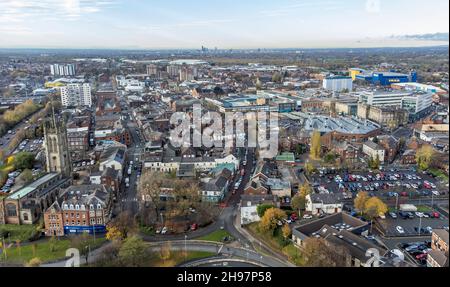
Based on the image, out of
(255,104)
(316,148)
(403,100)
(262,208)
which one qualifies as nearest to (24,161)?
(262,208)

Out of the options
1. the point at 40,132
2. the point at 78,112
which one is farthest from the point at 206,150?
the point at 78,112

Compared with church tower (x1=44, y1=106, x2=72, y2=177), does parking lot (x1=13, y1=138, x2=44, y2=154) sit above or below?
below

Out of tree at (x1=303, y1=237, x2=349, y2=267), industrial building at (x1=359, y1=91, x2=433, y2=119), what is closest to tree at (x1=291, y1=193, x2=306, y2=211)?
tree at (x1=303, y1=237, x2=349, y2=267)

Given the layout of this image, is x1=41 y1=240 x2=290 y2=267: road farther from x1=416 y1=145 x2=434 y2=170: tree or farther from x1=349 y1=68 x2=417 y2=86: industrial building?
x1=349 y1=68 x2=417 y2=86: industrial building

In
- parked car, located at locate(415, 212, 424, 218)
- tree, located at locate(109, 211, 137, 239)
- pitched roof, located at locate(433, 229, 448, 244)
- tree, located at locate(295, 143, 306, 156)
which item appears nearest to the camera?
pitched roof, located at locate(433, 229, 448, 244)

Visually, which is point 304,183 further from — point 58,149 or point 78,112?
point 78,112

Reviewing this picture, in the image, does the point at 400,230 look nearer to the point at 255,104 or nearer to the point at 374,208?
the point at 374,208

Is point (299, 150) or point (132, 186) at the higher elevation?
point (299, 150)

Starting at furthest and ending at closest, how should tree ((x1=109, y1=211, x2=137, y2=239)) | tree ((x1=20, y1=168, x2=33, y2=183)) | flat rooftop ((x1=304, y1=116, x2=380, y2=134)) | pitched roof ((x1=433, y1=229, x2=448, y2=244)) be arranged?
flat rooftop ((x1=304, y1=116, x2=380, y2=134)), tree ((x1=20, y1=168, x2=33, y2=183)), tree ((x1=109, y1=211, x2=137, y2=239)), pitched roof ((x1=433, y1=229, x2=448, y2=244))
